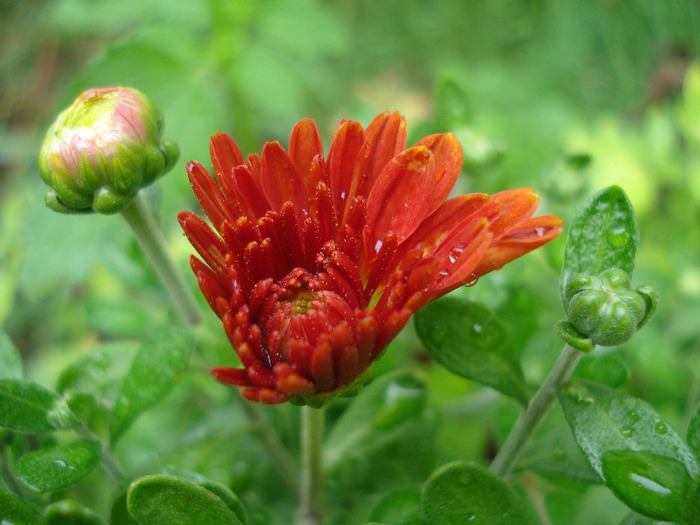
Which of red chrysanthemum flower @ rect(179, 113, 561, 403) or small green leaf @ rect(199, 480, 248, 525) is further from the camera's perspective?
small green leaf @ rect(199, 480, 248, 525)

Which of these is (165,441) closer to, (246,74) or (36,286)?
(36,286)

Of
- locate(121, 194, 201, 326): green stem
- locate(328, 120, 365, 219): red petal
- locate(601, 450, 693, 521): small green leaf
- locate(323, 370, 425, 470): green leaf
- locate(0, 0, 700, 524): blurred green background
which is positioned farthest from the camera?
locate(0, 0, 700, 524): blurred green background

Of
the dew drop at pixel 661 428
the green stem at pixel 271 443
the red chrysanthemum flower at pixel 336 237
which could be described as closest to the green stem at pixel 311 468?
the green stem at pixel 271 443

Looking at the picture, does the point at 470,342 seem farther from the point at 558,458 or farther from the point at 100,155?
the point at 100,155

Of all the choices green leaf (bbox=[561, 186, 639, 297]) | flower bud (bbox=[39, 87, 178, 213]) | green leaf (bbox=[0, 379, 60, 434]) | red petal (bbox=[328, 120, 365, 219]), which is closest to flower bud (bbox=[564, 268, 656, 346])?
green leaf (bbox=[561, 186, 639, 297])

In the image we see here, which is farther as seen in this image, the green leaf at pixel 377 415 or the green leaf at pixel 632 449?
the green leaf at pixel 377 415

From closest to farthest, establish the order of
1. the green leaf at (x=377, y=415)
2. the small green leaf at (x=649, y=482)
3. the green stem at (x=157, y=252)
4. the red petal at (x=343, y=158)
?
the small green leaf at (x=649, y=482)
the red petal at (x=343, y=158)
the green stem at (x=157, y=252)
the green leaf at (x=377, y=415)

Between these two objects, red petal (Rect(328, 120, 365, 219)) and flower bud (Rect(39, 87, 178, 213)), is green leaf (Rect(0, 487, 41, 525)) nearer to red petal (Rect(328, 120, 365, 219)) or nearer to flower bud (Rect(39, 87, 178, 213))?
flower bud (Rect(39, 87, 178, 213))

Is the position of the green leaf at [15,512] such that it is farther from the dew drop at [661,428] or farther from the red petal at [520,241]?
the dew drop at [661,428]
